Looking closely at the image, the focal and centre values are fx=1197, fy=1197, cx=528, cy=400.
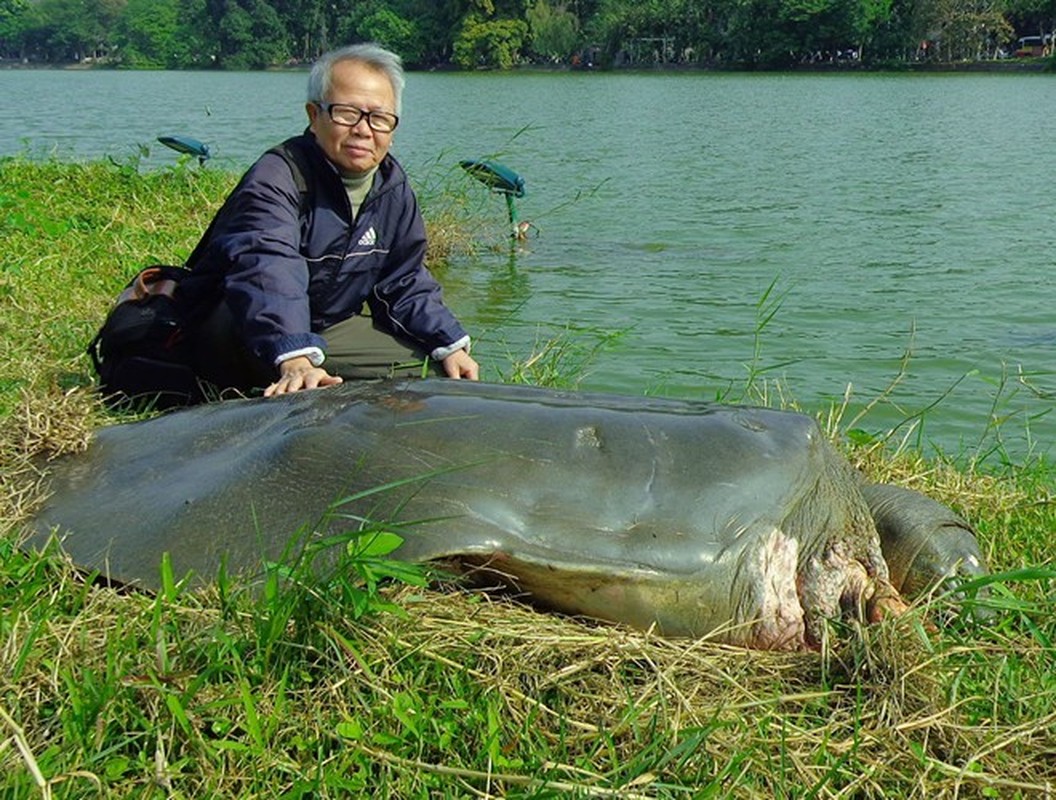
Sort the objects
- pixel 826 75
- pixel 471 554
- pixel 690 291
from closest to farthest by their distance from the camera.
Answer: pixel 471 554 → pixel 690 291 → pixel 826 75

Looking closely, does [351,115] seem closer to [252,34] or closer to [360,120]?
[360,120]

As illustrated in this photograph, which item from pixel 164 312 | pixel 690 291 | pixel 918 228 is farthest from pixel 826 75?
pixel 164 312

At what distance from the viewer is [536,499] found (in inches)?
104

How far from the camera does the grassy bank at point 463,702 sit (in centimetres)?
207

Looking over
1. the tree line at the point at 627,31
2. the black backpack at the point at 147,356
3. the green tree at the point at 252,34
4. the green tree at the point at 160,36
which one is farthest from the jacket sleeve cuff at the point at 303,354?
the green tree at the point at 160,36

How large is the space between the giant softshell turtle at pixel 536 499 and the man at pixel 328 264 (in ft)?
1.93

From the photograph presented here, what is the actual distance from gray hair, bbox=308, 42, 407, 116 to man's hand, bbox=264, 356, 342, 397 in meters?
0.97

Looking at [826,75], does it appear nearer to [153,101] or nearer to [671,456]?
[153,101]

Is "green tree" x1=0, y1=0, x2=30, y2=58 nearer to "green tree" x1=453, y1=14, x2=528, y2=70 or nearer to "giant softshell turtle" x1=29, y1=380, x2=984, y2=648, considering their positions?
"green tree" x1=453, y1=14, x2=528, y2=70

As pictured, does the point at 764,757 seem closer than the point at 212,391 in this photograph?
Yes

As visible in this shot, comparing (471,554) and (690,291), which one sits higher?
(471,554)

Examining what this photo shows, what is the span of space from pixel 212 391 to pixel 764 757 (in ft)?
8.28

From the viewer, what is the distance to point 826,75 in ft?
189

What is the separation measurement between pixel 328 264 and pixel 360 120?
532 mm
